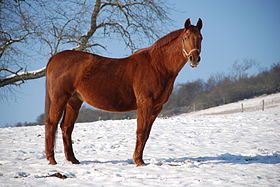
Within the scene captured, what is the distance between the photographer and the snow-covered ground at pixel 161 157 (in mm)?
4184

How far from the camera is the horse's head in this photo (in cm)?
506

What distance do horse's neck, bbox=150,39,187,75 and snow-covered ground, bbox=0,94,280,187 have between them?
1857 millimetres

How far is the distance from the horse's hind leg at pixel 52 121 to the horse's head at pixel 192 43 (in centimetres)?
250

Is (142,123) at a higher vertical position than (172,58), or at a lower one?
lower

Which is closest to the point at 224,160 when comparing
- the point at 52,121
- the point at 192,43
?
the point at 192,43

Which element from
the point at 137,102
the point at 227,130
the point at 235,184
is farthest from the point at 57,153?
the point at 227,130

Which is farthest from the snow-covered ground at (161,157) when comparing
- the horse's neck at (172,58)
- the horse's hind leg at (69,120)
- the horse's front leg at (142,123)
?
the horse's neck at (172,58)

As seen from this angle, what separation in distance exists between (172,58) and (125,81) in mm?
1026

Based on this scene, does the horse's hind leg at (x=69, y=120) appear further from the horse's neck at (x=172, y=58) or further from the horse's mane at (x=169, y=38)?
the horse's mane at (x=169, y=38)

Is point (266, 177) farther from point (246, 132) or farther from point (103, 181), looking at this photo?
point (246, 132)

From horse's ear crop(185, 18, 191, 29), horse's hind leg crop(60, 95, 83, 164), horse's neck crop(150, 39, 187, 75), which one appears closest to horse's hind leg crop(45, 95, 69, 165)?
horse's hind leg crop(60, 95, 83, 164)

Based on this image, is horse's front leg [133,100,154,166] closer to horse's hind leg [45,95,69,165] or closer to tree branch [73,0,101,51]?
horse's hind leg [45,95,69,165]

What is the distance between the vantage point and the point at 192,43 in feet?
16.7

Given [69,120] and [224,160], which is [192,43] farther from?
[69,120]
